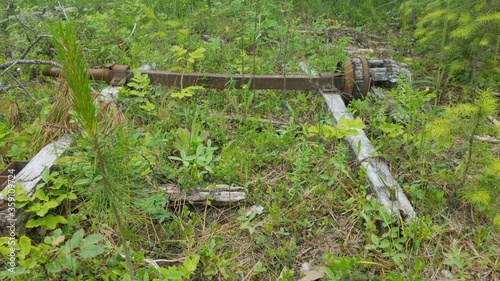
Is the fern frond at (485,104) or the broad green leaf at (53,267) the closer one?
the broad green leaf at (53,267)

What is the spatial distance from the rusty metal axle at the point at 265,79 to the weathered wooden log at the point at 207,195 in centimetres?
130

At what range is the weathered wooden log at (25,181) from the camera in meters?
2.50

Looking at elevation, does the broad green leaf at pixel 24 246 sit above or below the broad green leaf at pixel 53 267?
above

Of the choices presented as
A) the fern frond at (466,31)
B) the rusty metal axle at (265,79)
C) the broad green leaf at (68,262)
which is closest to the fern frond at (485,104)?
the rusty metal axle at (265,79)

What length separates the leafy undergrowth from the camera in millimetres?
2449

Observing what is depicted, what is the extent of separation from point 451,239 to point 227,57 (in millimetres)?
2892

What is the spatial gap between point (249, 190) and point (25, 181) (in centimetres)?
145

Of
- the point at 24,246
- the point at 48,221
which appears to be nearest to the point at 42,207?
the point at 48,221

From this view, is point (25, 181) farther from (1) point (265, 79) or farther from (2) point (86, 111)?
(1) point (265, 79)

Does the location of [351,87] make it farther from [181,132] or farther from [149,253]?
[149,253]

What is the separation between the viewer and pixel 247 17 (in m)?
5.57

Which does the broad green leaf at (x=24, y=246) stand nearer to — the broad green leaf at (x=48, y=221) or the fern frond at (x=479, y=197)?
the broad green leaf at (x=48, y=221)

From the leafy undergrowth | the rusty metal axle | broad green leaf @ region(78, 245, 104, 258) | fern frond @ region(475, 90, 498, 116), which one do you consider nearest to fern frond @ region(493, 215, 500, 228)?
the leafy undergrowth

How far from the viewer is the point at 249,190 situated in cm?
315
